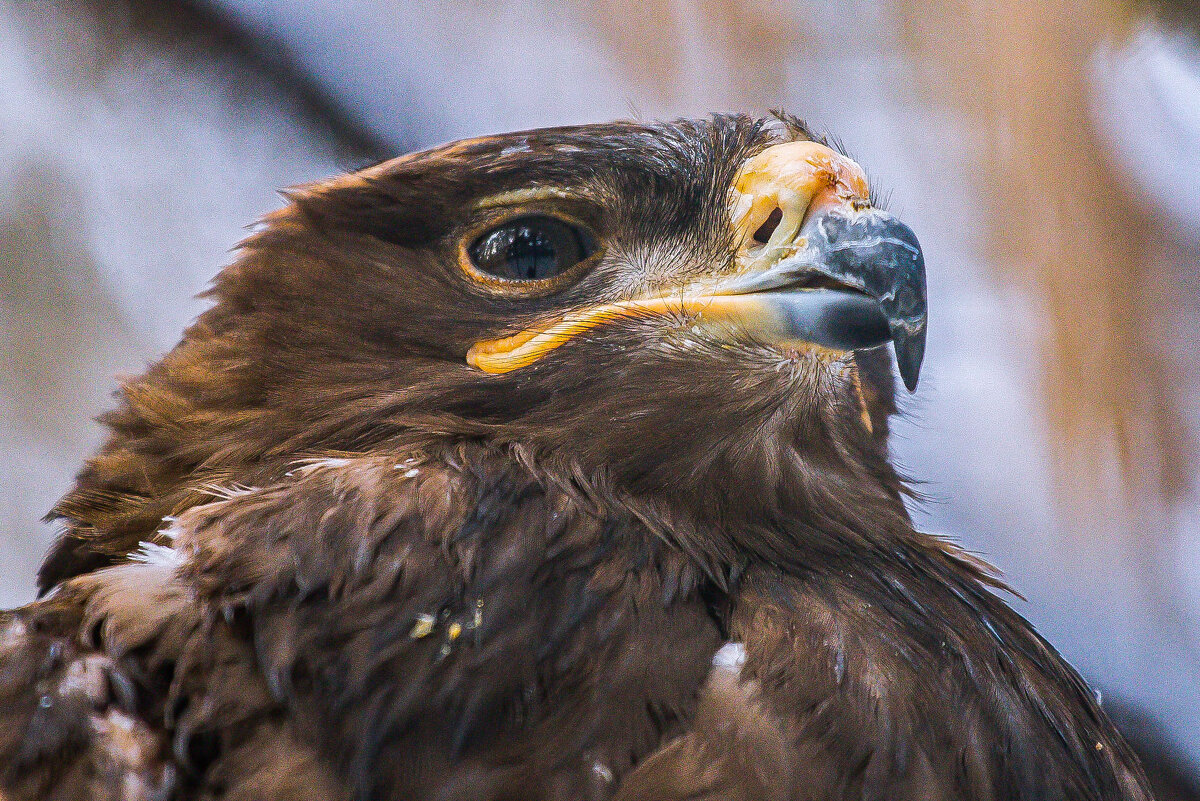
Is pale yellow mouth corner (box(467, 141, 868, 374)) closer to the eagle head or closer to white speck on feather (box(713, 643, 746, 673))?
the eagle head

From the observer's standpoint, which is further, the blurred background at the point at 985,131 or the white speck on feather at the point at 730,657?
the blurred background at the point at 985,131

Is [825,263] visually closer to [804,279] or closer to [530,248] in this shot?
[804,279]

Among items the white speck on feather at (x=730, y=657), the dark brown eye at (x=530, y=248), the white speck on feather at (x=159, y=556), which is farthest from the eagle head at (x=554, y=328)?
the white speck on feather at (x=730, y=657)

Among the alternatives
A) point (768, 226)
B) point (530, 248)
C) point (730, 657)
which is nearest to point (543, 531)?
point (730, 657)

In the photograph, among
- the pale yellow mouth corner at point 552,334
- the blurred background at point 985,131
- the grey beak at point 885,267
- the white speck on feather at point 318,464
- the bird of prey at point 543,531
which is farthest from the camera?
the blurred background at point 985,131

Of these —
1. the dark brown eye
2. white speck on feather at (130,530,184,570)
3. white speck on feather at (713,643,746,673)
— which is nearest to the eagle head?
the dark brown eye

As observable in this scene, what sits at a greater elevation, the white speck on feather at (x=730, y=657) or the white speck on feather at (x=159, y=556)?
the white speck on feather at (x=159, y=556)

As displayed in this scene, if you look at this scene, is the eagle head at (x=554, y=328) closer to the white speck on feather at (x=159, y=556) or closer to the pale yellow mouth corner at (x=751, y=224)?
the pale yellow mouth corner at (x=751, y=224)
